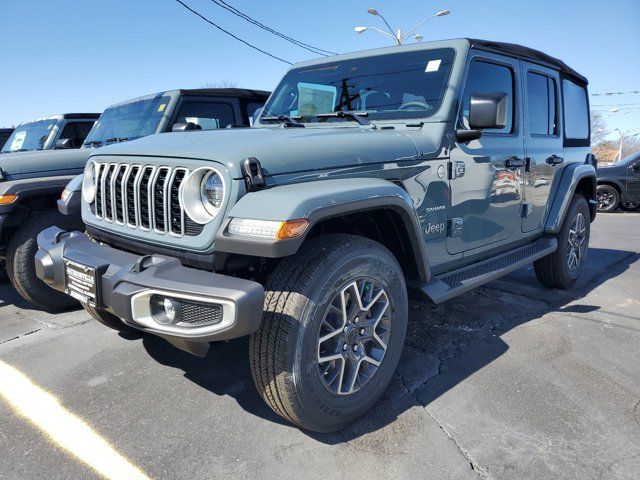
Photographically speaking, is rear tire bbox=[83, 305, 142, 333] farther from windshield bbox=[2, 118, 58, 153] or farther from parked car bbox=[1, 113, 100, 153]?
windshield bbox=[2, 118, 58, 153]

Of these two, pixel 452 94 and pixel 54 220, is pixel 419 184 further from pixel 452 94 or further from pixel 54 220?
pixel 54 220

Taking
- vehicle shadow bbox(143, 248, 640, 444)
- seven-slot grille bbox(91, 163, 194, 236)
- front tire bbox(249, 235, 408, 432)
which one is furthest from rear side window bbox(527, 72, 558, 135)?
seven-slot grille bbox(91, 163, 194, 236)

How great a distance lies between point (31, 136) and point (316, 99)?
5.03 metres

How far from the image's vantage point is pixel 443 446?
89.4 inches

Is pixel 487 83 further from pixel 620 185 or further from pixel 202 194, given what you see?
pixel 620 185

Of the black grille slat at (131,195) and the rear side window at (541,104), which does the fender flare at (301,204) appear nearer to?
the black grille slat at (131,195)

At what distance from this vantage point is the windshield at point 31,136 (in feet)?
20.9

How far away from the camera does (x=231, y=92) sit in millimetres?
5820

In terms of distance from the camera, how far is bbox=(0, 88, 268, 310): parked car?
3.77 meters

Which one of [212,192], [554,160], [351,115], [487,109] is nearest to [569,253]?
[554,160]

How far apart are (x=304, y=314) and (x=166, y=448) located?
0.95 m

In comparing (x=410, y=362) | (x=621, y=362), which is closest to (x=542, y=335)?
(x=621, y=362)

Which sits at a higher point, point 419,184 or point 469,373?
point 419,184

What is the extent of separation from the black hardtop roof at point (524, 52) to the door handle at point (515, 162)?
782 millimetres
